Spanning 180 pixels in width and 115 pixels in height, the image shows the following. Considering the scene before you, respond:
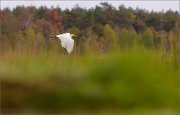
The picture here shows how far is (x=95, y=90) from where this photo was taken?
3.11 meters

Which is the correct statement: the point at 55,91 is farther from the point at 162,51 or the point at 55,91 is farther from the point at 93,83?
the point at 162,51

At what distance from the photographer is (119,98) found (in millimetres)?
3064

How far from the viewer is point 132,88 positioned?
3129mm

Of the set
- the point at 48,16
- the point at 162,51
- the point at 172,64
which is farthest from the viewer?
the point at 48,16

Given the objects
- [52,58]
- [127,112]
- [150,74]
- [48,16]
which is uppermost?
[48,16]

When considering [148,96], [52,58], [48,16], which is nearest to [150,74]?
[148,96]

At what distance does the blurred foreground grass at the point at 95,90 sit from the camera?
10.1 ft

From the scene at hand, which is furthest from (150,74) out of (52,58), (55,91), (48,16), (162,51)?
(48,16)

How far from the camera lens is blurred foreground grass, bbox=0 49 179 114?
3070mm

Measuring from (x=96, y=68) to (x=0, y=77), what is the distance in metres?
0.61

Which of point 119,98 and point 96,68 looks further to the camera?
point 96,68

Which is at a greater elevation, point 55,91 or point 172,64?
point 172,64

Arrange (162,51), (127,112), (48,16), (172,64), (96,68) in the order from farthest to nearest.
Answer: (48,16) → (162,51) → (172,64) → (96,68) → (127,112)

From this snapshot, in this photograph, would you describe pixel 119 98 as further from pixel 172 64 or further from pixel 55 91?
pixel 172 64
